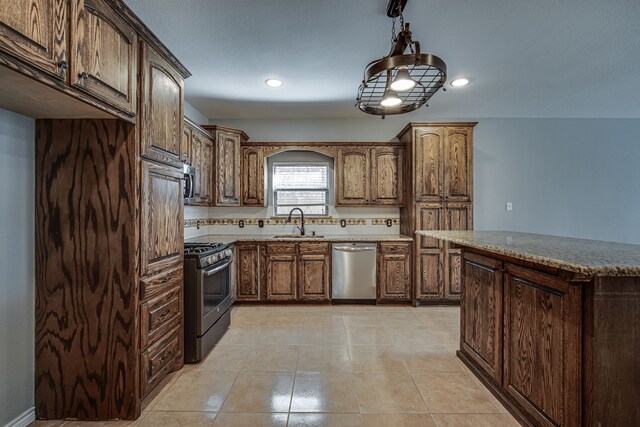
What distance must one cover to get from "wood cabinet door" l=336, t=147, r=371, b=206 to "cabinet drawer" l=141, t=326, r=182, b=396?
Result: 2.68 metres

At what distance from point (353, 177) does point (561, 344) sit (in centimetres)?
314

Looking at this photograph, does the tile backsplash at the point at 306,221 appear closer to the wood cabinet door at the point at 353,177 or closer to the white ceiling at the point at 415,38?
the wood cabinet door at the point at 353,177

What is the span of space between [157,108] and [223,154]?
202 centimetres

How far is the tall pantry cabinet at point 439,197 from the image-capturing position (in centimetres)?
394

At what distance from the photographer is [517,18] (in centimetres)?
225

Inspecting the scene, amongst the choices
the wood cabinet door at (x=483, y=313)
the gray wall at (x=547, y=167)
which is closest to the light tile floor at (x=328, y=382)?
the wood cabinet door at (x=483, y=313)

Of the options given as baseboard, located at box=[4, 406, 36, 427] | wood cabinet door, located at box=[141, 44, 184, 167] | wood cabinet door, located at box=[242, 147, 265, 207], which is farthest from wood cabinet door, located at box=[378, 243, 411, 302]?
baseboard, located at box=[4, 406, 36, 427]

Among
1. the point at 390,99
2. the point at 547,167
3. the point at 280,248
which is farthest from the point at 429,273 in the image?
the point at 390,99

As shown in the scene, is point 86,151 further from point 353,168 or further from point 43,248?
point 353,168

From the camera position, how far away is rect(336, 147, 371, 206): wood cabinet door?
429 centimetres

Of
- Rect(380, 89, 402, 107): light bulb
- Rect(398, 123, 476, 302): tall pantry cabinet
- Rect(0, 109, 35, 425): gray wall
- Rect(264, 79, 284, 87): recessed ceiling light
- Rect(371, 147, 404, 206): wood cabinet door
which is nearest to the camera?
Rect(0, 109, 35, 425): gray wall

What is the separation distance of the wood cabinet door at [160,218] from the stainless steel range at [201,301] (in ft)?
0.65

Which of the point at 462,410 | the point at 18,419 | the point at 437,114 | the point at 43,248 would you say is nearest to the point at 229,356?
the point at 18,419

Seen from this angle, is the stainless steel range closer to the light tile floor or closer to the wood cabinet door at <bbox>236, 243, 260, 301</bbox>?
the light tile floor
